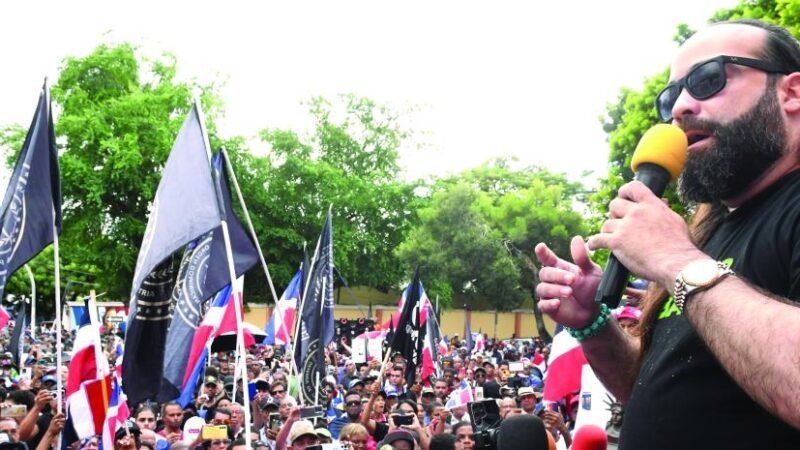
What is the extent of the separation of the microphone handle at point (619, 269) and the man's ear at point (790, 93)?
0.28m

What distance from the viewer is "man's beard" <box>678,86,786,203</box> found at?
1.96 metres

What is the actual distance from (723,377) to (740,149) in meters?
0.46

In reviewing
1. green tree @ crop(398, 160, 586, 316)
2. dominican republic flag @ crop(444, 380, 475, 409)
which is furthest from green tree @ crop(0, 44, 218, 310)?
dominican republic flag @ crop(444, 380, 475, 409)

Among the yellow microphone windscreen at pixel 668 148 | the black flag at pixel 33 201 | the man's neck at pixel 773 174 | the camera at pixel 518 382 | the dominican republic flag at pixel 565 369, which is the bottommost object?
the camera at pixel 518 382

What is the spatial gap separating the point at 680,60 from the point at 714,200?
319 mm

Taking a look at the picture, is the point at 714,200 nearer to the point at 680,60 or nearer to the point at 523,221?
the point at 680,60

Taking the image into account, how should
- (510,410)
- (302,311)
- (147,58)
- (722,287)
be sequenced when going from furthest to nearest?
(147,58) < (302,311) < (510,410) < (722,287)

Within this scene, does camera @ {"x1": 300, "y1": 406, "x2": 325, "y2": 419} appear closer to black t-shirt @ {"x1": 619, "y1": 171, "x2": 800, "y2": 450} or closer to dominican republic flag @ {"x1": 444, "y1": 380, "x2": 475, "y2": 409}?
dominican republic flag @ {"x1": 444, "y1": 380, "x2": 475, "y2": 409}

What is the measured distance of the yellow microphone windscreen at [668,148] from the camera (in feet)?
6.52

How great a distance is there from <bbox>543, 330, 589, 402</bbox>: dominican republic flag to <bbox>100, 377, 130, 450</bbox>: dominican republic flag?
13.5 feet

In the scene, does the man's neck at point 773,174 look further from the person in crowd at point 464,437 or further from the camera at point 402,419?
the camera at point 402,419

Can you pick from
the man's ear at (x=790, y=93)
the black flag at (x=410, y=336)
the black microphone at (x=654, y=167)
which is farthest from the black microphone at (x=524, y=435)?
the black flag at (x=410, y=336)

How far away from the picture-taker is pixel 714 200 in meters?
2.07

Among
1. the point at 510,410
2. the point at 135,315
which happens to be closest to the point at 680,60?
the point at 135,315
